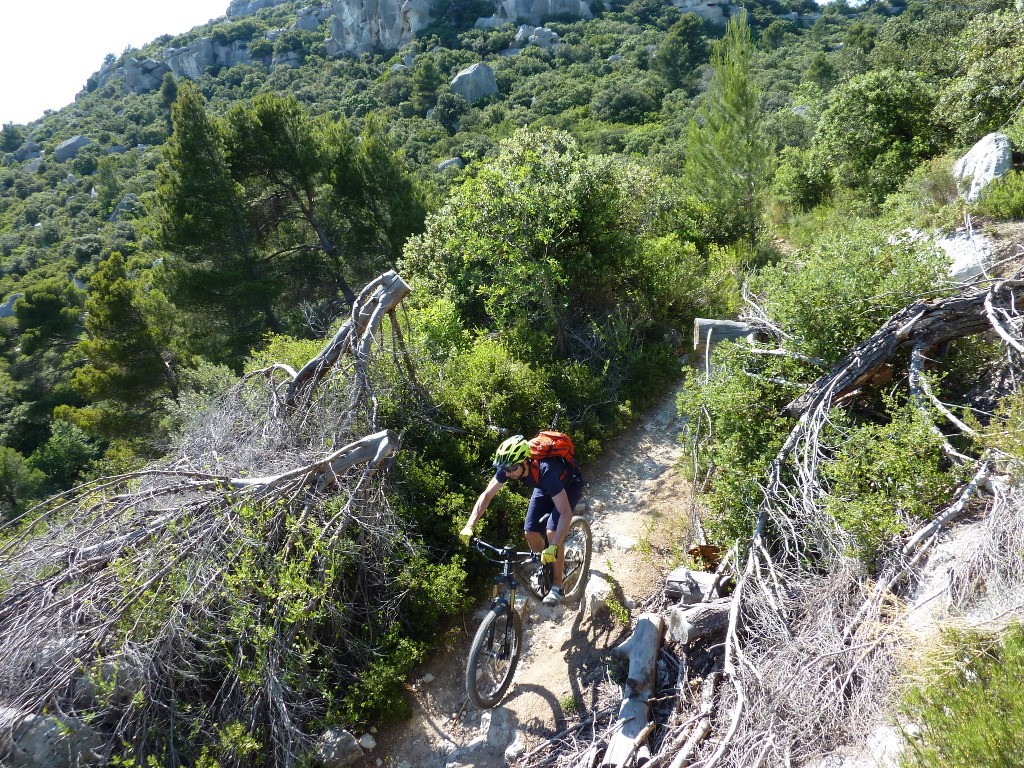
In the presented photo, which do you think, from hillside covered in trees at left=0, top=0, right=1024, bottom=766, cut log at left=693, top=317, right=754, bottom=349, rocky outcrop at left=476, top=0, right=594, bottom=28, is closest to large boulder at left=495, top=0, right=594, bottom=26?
rocky outcrop at left=476, top=0, right=594, bottom=28

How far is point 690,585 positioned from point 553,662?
143 cm

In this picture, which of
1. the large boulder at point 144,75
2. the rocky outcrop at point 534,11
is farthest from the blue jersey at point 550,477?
the large boulder at point 144,75

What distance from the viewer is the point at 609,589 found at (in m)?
5.37

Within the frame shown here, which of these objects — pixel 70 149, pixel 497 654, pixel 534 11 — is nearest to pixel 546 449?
pixel 497 654

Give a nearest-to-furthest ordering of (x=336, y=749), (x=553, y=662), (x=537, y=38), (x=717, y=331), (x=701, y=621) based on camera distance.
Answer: (x=701, y=621) < (x=336, y=749) < (x=553, y=662) < (x=717, y=331) < (x=537, y=38)

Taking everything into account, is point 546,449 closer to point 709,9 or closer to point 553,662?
point 553,662

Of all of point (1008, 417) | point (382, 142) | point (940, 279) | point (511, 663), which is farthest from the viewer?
point (382, 142)

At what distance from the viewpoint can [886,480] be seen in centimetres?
423

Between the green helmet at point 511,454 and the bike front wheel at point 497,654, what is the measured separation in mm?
1152

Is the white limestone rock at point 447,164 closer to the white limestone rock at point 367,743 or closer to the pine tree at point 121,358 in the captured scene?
the pine tree at point 121,358

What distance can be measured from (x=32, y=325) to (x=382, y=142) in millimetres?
15638

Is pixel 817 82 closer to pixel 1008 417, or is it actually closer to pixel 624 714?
pixel 1008 417

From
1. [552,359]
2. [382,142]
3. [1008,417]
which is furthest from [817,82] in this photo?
[1008,417]

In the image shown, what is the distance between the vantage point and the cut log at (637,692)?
3.79 meters
